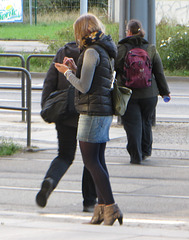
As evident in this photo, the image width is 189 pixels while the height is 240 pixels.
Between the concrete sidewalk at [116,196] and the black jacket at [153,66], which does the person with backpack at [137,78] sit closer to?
the black jacket at [153,66]

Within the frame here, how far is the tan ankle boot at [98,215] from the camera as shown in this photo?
5.75 m

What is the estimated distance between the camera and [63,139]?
616 centimetres

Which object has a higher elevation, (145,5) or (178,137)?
(145,5)

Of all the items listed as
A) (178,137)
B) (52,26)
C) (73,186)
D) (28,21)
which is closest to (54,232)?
(73,186)

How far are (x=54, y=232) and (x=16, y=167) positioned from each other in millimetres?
3952

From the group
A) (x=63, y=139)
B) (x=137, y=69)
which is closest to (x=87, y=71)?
(x=63, y=139)

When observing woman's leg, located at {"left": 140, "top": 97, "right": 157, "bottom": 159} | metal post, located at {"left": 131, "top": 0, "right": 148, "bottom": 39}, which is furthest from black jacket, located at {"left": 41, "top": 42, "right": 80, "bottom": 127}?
metal post, located at {"left": 131, "top": 0, "right": 148, "bottom": 39}

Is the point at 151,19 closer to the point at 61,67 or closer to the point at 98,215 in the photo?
the point at 61,67

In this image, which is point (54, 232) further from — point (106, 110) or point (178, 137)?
point (178, 137)

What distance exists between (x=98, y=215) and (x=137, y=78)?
3187mm

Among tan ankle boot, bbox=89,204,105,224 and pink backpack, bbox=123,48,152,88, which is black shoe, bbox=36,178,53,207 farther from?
pink backpack, bbox=123,48,152,88

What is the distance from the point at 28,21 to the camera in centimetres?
4434

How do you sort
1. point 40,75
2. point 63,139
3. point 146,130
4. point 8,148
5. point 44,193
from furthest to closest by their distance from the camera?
point 40,75 < point 8,148 < point 146,130 < point 63,139 < point 44,193

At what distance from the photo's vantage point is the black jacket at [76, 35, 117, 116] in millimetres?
5555
